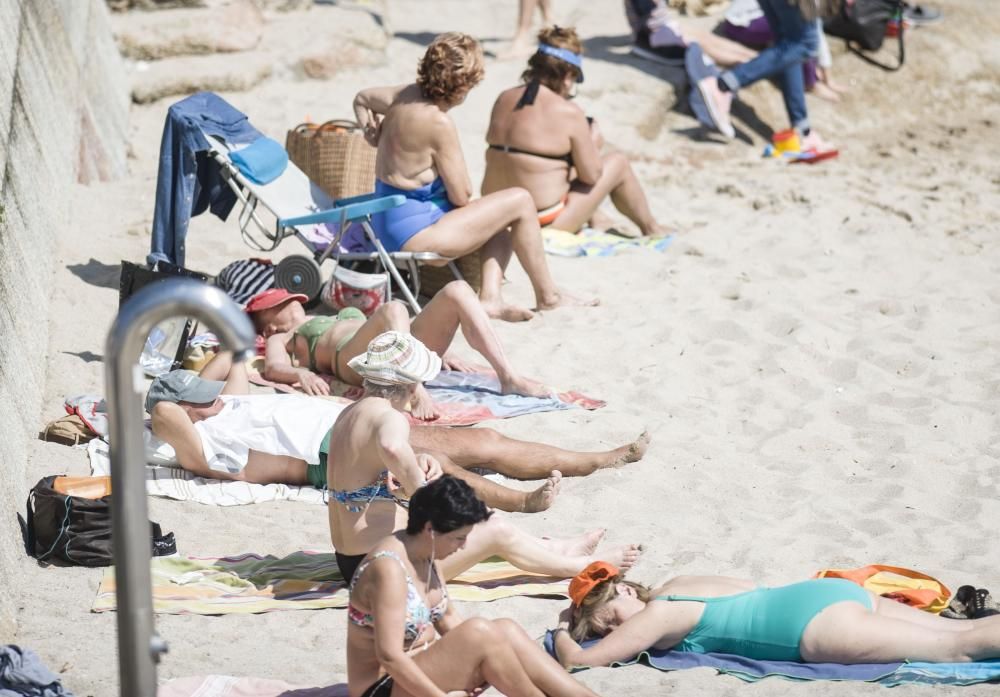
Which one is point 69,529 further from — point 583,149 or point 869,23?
point 869,23

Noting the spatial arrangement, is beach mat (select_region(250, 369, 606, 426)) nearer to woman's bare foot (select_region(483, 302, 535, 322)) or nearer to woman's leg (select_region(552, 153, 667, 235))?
woman's bare foot (select_region(483, 302, 535, 322))

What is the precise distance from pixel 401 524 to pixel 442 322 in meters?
1.70

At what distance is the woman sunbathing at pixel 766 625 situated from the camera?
4.00 m

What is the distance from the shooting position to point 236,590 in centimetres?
456

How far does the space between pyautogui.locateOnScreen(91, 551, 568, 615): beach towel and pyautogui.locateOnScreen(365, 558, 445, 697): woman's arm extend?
0.97 m

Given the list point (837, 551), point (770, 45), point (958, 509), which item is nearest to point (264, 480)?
point (837, 551)

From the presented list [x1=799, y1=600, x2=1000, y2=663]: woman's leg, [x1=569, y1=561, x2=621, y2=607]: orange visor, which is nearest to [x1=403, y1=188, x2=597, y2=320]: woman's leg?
[x1=569, y1=561, x2=621, y2=607]: orange visor

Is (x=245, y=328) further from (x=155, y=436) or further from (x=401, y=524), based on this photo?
(x=155, y=436)

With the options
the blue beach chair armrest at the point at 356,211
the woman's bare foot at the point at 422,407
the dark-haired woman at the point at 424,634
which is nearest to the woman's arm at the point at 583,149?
the blue beach chair armrest at the point at 356,211

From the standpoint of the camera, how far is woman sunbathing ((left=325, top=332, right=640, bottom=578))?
430 centimetres

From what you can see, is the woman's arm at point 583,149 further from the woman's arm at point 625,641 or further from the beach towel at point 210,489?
the woman's arm at point 625,641

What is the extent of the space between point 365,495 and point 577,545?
32.1 inches

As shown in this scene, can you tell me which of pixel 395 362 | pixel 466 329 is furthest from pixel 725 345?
pixel 395 362

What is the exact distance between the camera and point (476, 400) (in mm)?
5996
